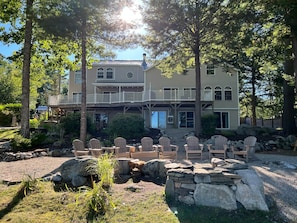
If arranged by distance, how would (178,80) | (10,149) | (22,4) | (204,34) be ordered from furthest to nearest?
(178,80) < (204,34) < (22,4) < (10,149)

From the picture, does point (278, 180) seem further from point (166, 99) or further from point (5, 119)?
point (5, 119)

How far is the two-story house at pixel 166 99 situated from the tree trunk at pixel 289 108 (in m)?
4.44

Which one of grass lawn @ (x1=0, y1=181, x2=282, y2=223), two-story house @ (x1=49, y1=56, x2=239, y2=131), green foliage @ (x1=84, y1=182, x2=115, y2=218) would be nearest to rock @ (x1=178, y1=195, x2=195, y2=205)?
grass lawn @ (x1=0, y1=181, x2=282, y2=223)

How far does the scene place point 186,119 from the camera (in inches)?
866

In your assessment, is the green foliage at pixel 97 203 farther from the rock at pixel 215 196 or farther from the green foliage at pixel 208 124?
the green foliage at pixel 208 124

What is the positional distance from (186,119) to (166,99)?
3479mm

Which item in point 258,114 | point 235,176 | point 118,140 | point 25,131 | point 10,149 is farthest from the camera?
point 258,114

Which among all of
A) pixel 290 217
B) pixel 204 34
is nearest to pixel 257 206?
pixel 290 217

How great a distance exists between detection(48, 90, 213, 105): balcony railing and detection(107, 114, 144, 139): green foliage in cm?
519

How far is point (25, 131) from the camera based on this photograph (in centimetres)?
1210

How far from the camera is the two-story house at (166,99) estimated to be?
20109 mm

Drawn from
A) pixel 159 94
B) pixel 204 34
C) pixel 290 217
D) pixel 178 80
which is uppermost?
pixel 204 34

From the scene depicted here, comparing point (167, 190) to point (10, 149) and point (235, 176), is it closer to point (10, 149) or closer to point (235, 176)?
point (235, 176)

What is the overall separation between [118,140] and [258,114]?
29283 mm
